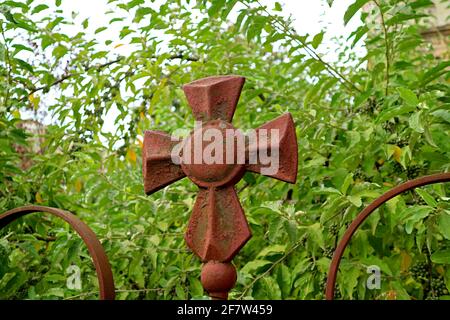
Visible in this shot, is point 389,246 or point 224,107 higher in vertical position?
point 224,107

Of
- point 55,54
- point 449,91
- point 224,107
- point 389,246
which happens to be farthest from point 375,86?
point 55,54

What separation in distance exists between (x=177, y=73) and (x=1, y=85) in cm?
57

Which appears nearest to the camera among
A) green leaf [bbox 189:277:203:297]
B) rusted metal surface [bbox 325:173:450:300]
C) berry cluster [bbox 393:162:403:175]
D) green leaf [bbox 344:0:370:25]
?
rusted metal surface [bbox 325:173:450:300]

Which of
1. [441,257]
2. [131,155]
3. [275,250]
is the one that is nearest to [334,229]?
[275,250]

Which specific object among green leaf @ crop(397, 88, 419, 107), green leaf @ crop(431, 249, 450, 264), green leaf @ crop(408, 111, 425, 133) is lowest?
green leaf @ crop(431, 249, 450, 264)

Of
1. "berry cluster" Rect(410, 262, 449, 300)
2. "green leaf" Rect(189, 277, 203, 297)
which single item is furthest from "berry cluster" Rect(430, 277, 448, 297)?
"green leaf" Rect(189, 277, 203, 297)

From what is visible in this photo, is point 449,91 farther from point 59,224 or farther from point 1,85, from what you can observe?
point 1,85

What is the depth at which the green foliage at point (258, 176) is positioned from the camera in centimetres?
138

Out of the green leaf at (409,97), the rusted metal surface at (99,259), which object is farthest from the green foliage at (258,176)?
the rusted metal surface at (99,259)

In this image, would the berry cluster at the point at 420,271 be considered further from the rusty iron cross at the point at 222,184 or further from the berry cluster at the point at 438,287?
the rusty iron cross at the point at 222,184

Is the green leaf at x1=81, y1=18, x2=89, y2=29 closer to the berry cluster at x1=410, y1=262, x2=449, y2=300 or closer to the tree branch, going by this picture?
the tree branch

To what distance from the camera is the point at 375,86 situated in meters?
1.61

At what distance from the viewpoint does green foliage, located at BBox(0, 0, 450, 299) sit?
1382mm

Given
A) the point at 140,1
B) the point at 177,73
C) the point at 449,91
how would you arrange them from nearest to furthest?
the point at 449,91 < the point at 140,1 < the point at 177,73
